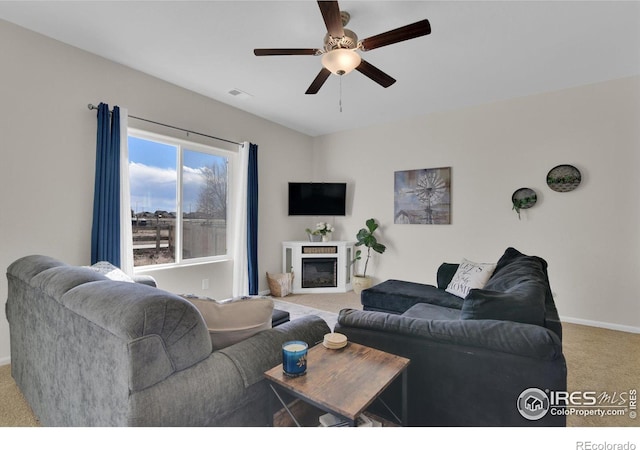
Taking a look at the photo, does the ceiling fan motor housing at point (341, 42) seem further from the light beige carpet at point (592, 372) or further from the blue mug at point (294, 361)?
the light beige carpet at point (592, 372)

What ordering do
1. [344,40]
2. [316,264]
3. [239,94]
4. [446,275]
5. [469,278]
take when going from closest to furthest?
[344,40] < [469,278] < [446,275] < [239,94] < [316,264]

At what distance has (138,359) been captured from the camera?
982mm

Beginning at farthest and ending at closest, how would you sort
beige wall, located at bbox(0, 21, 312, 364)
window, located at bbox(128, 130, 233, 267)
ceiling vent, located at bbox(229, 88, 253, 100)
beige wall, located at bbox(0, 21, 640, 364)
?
ceiling vent, located at bbox(229, 88, 253, 100), window, located at bbox(128, 130, 233, 267), beige wall, located at bbox(0, 21, 640, 364), beige wall, located at bbox(0, 21, 312, 364)

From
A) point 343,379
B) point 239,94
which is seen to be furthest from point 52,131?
point 343,379

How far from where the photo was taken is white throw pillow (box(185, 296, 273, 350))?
52.1 inches

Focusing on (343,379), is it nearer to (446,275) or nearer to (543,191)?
(446,275)

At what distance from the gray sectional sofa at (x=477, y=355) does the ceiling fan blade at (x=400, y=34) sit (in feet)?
5.21

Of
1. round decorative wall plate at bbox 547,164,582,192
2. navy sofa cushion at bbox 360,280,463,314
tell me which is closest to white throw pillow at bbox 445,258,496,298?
navy sofa cushion at bbox 360,280,463,314

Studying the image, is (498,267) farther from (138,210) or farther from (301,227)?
(138,210)

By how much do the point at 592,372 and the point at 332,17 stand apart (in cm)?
319

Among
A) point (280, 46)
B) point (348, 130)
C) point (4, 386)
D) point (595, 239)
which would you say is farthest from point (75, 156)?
point (595, 239)

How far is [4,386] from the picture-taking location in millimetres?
2064

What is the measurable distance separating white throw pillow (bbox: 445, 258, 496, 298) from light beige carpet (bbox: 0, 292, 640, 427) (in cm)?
89

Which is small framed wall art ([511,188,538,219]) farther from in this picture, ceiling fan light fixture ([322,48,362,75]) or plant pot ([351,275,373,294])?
ceiling fan light fixture ([322,48,362,75])
